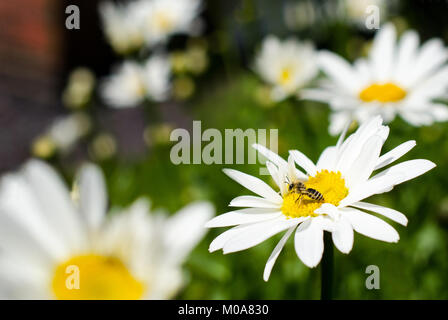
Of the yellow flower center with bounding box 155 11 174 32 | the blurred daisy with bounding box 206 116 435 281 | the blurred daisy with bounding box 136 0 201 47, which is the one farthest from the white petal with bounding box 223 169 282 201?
the yellow flower center with bounding box 155 11 174 32

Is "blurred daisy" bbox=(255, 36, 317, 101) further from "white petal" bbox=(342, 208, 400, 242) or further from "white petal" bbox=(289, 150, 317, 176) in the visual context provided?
"white petal" bbox=(342, 208, 400, 242)

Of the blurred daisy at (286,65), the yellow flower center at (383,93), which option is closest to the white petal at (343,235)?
the yellow flower center at (383,93)

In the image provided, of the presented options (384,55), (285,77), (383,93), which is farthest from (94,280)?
(285,77)

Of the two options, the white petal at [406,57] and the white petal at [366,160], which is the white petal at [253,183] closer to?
the white petal at [366,160]

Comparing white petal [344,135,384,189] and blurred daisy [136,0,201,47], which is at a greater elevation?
blurred daisy [136,0,201,47]

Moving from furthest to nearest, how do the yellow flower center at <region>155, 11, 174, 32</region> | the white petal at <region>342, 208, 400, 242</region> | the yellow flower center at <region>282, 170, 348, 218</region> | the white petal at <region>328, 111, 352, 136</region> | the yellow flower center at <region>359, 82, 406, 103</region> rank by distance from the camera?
the yellow flower center at <region>155, 11, 174, 32</region>, the yellow flower center at <region>359, 82, 406, 103</region>, the white petal at <region>328, 111, 352, 136</region>, the yellow flower center at <region>282, 170, 348, 218</region>, the white petal at <region>342, 208, 400, 242</region>

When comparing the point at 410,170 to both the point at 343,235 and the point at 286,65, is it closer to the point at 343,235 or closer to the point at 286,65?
the point at 343,235
